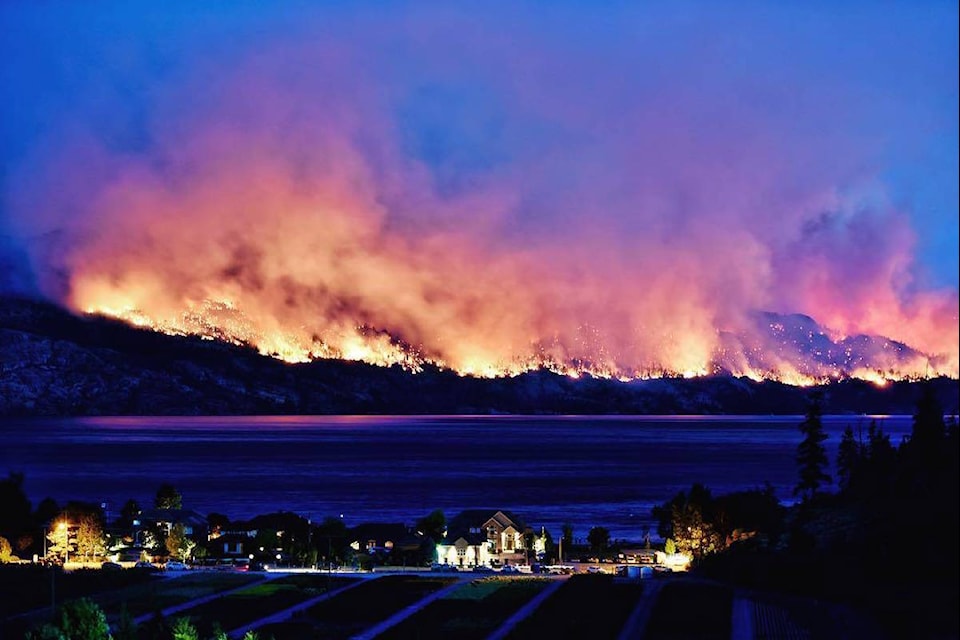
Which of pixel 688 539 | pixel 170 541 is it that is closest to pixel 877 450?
pixel 688 539

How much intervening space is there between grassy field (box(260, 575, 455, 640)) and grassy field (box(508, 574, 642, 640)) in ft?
19.8

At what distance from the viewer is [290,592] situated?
52656 mm

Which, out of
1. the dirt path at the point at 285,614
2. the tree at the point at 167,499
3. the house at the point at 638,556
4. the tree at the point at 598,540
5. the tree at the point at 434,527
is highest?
the tree at the point at 167,499

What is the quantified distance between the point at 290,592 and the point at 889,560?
89.8 feet

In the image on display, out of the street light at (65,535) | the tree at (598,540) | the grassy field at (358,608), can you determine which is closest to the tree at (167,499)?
the street light at (65,535)

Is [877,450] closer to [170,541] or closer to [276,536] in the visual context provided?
[276,536]

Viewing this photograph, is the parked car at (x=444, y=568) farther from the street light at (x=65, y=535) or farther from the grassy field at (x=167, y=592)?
the street light at (x=65, y=535)

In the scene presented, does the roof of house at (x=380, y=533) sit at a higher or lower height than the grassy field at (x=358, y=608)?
higher

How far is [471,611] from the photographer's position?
47.0 meters

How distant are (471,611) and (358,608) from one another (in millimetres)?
4782

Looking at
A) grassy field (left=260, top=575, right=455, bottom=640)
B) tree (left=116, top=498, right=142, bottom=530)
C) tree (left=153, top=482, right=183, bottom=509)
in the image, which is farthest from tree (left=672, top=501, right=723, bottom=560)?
tree (left=153, top=482, right=183, bottom=509)

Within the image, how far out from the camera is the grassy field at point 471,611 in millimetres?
42219

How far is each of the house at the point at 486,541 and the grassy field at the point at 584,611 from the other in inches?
592

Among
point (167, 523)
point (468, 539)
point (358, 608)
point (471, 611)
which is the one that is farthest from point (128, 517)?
point (471, 611)
